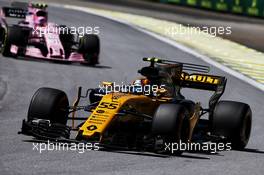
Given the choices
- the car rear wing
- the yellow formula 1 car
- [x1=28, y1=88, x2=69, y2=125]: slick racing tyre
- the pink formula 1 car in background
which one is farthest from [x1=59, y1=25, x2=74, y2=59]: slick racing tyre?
[x1=28, y1=88, x2=69, y2=125]: slick racing tyre

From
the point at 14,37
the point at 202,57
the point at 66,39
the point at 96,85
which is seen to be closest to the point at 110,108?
the point at 96,85

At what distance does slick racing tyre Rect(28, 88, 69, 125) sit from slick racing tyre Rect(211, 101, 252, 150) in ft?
7.41

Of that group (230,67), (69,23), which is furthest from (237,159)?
(69,23)

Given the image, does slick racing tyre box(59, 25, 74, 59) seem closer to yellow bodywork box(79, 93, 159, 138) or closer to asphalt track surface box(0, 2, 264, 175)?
asphalt track surface box(0, 2, 264, 175)

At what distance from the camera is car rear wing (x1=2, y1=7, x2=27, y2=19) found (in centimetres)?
2377

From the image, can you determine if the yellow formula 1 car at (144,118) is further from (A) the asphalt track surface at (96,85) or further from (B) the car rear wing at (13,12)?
(B) the car rear wing at (13,12)

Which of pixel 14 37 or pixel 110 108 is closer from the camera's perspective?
pixel 110 108

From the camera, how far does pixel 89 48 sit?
22734 millimetres

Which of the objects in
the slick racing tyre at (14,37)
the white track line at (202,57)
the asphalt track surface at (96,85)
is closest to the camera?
the asphalt track surface at (96,85)

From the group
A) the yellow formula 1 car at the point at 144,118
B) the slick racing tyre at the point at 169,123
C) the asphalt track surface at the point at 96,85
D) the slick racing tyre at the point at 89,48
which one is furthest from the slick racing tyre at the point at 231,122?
the slick racing tyre at the point at 89,48

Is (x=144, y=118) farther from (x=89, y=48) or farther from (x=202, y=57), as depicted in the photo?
(x=202, y=57)

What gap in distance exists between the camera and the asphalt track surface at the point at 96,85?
10.7m

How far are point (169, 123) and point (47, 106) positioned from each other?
6.03 feet

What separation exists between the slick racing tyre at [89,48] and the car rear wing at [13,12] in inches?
80.6
